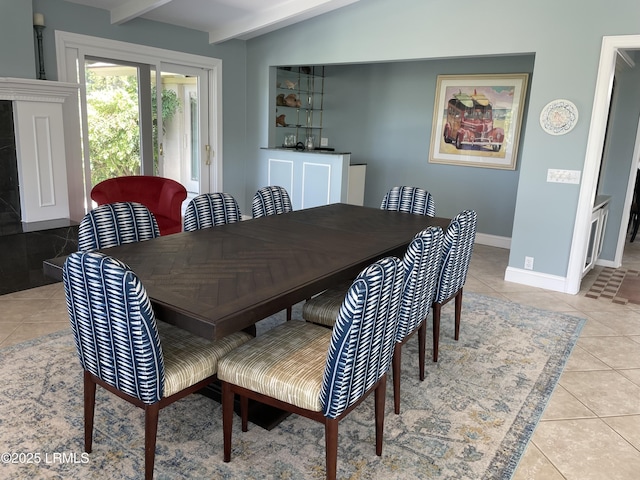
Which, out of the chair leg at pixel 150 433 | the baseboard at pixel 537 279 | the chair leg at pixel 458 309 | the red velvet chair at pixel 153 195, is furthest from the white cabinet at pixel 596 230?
the chair leg at pixel 150 433

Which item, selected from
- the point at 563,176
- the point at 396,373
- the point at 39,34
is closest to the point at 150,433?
the point at 396,373

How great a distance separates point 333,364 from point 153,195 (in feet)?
12.2

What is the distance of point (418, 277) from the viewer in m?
2.22

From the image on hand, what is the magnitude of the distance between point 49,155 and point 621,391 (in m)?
4.62

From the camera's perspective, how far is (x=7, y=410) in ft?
7.41

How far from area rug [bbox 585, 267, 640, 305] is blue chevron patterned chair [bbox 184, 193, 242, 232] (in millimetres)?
3180

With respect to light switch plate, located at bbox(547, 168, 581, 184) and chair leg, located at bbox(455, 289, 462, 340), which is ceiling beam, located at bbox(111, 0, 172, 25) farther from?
light switch plate, located at bbox(547, 168, 581, 184)

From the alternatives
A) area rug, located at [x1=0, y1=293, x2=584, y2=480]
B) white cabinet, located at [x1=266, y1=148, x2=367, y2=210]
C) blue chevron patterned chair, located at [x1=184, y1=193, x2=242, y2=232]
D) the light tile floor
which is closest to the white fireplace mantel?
the light tile floor

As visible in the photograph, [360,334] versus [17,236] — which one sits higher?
[360,334]

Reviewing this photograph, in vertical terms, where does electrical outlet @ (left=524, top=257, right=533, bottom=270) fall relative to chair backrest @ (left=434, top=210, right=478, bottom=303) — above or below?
below

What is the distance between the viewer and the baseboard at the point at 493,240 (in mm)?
5879

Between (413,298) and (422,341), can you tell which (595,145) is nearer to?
(422,341)

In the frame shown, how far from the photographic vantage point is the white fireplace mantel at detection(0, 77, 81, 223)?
4.02m

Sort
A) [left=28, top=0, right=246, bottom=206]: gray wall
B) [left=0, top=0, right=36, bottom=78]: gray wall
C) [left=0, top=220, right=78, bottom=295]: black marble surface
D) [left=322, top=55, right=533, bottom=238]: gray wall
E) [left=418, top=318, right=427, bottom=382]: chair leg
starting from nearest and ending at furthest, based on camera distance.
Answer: [left=418, top=318, right=427, bottom=382]: chair leg, [left=0, top=220, right=78, bottom=295]: black marble surface, [left=0, top=0, right=36, bottom=78]: gray wall, [left=28, top=0, right=246, bottom=206]: gray wall, [left=322, top=55, right=533, bottom=238]: gray wall
